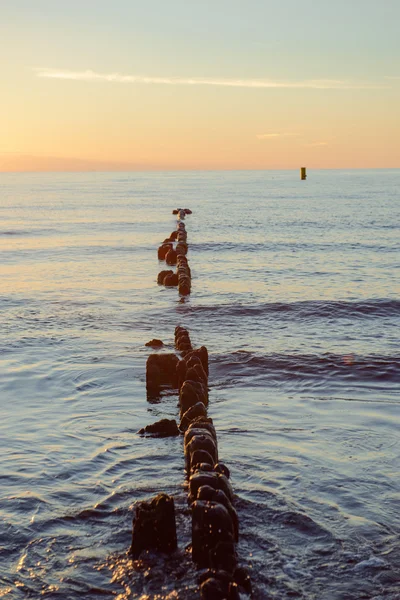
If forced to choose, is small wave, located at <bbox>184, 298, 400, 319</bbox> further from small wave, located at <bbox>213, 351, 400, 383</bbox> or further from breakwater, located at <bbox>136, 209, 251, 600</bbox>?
breakwater, located at <bbox>136, 209, 251, 600</bbox>

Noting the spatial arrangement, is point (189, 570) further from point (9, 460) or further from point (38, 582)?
point (9, 460)

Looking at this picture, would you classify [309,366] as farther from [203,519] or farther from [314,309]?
[203,519]

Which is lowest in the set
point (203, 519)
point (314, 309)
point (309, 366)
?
point (309, 366)

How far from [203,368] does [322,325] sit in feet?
28.2

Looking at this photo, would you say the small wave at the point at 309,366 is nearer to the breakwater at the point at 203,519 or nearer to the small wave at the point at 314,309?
the breakwater at the point at 203,519

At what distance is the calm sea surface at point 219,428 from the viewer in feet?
29.3

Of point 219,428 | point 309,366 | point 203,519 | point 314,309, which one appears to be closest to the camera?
point 203,519

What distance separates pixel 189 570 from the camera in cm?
871

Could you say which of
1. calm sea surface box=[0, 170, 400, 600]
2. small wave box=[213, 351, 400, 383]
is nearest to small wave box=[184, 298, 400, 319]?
calm sea surface box=[0, 170, 400, 600]

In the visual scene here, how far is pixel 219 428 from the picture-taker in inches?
555

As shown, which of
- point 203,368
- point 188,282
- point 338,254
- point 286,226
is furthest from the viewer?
point 286,226

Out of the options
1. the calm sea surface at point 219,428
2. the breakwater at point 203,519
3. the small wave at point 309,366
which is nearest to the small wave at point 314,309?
the calm sea surface at point 219,428

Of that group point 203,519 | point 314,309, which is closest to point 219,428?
point 203,519

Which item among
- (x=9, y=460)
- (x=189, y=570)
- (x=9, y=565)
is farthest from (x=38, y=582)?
(x=9, y=460)
